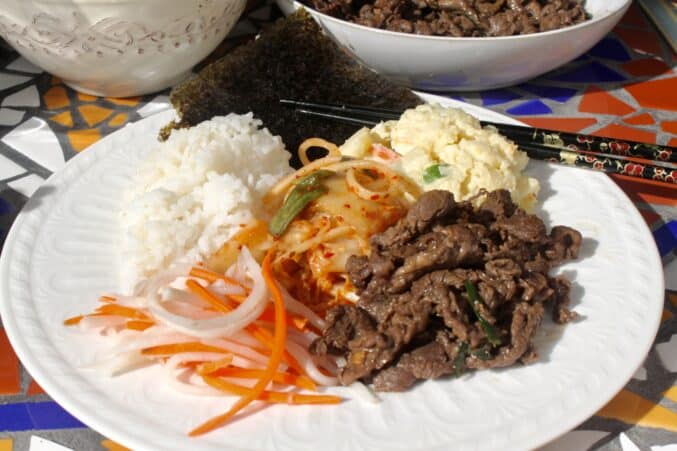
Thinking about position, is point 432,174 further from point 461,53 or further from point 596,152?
point 461,53

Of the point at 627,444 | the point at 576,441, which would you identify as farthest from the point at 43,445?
the point at 627,444

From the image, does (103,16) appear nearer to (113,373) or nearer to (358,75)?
(358,75)

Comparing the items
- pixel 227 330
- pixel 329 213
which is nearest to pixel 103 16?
pixel 329 213

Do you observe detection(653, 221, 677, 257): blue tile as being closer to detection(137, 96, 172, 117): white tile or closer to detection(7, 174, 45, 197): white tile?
detection(137, 96, 172, 117): white tile

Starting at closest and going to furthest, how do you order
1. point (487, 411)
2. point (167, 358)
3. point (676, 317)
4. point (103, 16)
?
point (487, 411)
point (167, 358)
point (676, 317)
point (103, 16)

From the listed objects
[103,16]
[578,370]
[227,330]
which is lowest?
[578,370]

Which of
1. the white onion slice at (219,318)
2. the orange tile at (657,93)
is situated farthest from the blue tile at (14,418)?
the orange tile at (657,93)

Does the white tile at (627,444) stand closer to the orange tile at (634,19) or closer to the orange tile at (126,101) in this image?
the orange tile at (126,101)
